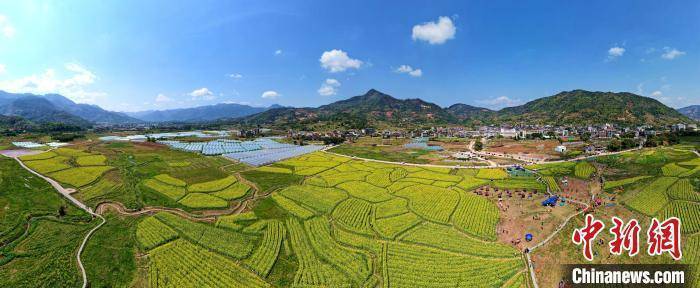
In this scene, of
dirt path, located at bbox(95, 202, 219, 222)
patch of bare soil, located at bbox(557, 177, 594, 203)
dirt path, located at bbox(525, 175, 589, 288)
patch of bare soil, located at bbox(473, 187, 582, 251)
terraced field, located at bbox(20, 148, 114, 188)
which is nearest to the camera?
dirt path, located at bbox(525, 175, 589, 288)

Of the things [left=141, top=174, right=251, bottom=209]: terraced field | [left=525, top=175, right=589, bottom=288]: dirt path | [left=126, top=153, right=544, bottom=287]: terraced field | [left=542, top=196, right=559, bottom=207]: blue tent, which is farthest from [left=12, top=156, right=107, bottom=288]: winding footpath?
[left=542, top=196, right=559, bottom=207]: blue tent

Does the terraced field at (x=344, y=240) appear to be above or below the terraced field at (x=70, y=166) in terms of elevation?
below

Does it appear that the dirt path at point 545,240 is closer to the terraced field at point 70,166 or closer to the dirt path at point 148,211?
the dirt path at point 148,211

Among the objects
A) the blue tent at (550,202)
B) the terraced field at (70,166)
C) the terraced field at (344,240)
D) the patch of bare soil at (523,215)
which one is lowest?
the terraced field at (344,240)

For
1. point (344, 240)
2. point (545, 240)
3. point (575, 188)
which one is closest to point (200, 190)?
point (344, 240)

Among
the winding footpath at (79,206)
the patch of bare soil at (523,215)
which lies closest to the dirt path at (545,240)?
the patch of bare soil at (523,215)

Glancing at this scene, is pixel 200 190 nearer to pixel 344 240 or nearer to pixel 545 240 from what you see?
pixel 344 240

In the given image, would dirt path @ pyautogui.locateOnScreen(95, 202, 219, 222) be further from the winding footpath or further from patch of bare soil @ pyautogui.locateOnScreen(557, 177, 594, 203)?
patch of bare soil @ pyautogui.locateOnScreen(557, 177, 594, 203)

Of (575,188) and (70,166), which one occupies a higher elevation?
(70,166)

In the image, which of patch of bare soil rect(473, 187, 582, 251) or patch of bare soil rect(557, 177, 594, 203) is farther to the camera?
patch of bare soil rect(557, 177, 594, 203)

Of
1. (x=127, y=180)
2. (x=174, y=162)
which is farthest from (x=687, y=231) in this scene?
(x=174, y=162)

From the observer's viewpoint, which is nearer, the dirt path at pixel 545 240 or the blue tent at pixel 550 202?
the dirt path at pixel 545 240
